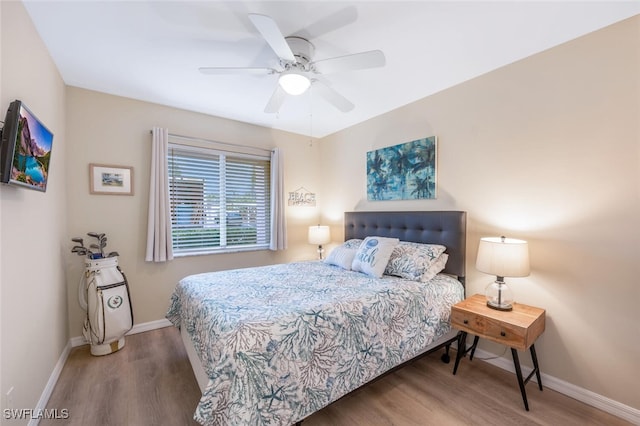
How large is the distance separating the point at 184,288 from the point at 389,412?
1835mm

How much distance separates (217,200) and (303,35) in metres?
2.38

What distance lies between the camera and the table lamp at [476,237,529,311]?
6.23ft

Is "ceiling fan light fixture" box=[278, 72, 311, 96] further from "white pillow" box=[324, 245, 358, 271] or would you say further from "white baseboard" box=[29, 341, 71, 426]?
"white baseboard" box=[29, 341, 71, 426]

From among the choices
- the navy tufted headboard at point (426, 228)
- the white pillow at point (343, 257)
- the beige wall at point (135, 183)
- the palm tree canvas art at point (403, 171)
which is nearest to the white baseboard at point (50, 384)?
the beige wall at point (135, 183)

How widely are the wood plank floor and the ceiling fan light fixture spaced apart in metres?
2.24

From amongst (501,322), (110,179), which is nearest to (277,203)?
(110,179)

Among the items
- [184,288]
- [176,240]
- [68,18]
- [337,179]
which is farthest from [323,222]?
[68,18]

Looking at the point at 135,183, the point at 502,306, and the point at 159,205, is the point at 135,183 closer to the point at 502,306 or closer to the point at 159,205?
the point at 159,205

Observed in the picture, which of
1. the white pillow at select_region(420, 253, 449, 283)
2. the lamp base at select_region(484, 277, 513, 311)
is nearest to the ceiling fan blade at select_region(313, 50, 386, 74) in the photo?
the white pillow at select_region(420, 253, 449, 283)

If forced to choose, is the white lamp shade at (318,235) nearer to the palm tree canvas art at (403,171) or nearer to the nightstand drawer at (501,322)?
the palm tree canvas art at (403,171)

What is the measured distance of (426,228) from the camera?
2742 millimetres

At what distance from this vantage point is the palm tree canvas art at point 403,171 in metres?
2.82

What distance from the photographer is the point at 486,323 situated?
6.31 feet

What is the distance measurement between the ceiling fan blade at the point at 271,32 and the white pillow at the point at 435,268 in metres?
2.05
